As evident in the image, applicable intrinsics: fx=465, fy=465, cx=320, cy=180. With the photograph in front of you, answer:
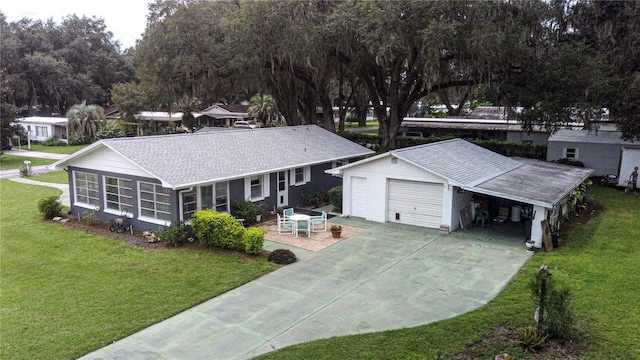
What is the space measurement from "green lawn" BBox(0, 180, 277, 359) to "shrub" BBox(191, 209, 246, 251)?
361 millimetres

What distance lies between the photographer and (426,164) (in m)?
17.2

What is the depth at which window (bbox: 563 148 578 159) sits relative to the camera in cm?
2848

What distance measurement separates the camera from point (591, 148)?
27875 mm

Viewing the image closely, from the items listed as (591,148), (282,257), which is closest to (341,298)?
(282,257)

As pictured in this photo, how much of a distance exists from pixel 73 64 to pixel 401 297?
6810 centimetres

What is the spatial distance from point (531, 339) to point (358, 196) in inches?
428

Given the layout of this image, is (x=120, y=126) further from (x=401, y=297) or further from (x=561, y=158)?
(x=401, y=297)

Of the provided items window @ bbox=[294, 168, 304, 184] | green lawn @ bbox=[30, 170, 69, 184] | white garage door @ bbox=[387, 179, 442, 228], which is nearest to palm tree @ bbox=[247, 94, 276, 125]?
green lawn @ bbox=[30, 170, 69, 184]

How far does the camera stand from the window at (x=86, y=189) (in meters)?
18.0

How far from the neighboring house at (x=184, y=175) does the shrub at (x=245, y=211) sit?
0.28 meters

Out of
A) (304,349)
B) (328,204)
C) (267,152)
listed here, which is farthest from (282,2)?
(304,349)

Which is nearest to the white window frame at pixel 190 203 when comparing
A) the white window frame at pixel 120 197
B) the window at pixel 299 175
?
the white window frame at pixel 120 197

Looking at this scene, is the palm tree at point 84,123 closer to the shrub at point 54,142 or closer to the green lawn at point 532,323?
the shrub at point 54,142

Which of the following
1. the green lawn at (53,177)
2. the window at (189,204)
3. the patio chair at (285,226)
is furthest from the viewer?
the green lawn at (53,177)
